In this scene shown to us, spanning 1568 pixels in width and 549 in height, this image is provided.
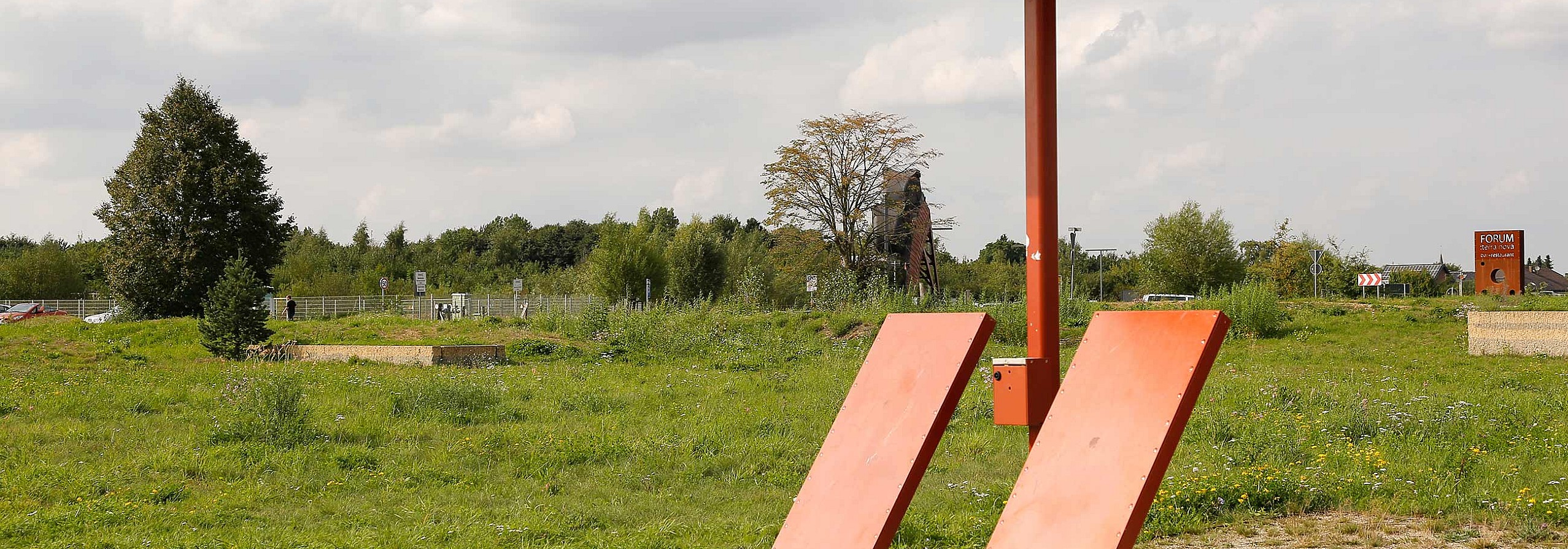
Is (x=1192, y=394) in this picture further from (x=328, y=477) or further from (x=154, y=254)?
(x=154, y=254)

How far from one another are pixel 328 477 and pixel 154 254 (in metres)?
27.6

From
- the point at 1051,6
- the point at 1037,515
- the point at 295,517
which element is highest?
the point at 1051,6

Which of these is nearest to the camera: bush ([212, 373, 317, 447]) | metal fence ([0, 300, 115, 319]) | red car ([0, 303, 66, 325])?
bush ([212, 373, 317, 447])

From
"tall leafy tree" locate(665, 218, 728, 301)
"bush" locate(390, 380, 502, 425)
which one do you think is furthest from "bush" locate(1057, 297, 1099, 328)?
"tall leafy tree" locate(665, 218, 728, 301)

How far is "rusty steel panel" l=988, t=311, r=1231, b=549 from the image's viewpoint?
11.0ft

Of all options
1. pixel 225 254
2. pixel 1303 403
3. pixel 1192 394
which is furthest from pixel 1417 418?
pixel 225 254

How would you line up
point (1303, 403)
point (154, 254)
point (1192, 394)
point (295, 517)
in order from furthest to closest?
point (154, 254)
point (1303, 403)
point (295, 517)
point (1192, 394)

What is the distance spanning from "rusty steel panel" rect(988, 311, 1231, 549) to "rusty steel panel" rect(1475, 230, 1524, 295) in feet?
81.7

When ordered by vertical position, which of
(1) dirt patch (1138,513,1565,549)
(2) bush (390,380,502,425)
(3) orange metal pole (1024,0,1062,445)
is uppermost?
(3) orange metal pole (1024,0,1062,445)

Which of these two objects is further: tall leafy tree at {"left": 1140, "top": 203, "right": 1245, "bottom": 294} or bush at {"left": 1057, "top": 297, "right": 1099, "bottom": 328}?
tall leafy tree at {"left": 1140, "top": 203, "right": 1245, "bottom": 294}

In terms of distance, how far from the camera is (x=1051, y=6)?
4305 mm

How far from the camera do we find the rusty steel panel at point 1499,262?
2433 cm

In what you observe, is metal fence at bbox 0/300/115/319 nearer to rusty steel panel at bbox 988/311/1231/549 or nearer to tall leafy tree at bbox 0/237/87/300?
tall leafy tree at bbox 0/237/87/300

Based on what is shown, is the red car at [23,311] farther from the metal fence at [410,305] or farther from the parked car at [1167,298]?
the parked car at [1167,298]
